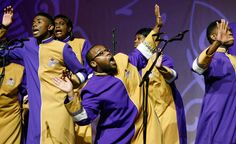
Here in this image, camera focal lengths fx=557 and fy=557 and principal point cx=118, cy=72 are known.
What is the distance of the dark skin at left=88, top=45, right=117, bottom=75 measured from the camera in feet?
13.0

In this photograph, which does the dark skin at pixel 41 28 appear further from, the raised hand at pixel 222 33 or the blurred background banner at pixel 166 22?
the raised hand at pixel 222 33

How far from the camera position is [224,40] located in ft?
13.2

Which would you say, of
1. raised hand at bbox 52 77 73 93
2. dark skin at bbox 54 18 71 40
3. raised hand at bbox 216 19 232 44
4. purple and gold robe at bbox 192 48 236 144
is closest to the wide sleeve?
dark skin at bbox 54 18 71 40

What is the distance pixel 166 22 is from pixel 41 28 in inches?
64.2

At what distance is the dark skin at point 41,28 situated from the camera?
14.9 ft

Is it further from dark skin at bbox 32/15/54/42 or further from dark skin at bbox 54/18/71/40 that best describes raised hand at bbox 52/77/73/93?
dark skin at bbox 54/18/71/40

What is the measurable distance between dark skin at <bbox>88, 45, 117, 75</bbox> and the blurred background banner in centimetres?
128

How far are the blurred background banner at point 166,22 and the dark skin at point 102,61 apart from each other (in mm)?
1281

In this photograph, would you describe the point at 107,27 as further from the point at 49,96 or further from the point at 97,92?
the point at 97,92

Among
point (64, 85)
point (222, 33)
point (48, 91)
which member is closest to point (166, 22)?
point (222, 33)

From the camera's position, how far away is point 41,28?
4.55 m

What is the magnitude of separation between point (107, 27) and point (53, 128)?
82.2 inches

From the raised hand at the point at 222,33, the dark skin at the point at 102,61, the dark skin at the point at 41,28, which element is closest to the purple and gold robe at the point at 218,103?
the raised hand at the point at 222,33

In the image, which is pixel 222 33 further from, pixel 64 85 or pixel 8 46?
pixel 8 46
